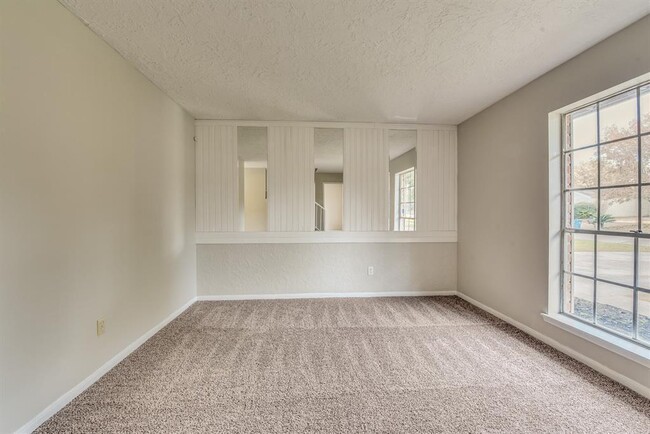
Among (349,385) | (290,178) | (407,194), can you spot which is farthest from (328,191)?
(349,385)

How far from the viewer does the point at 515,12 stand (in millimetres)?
1735

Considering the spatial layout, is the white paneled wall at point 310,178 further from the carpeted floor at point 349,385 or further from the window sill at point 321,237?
the carpeted floor at point 349,385

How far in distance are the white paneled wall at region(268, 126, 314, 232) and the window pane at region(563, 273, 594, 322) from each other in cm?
281

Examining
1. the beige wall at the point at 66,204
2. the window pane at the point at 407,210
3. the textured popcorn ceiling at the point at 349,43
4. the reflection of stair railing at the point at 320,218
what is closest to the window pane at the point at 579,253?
the textured popcorn ceiling at the point at 349,43

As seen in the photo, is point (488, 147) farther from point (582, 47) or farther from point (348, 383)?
point (348, 383)

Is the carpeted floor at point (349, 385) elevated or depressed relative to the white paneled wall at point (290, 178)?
depressed

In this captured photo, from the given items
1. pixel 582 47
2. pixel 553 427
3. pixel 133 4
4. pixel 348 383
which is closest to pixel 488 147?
pixel 582 47

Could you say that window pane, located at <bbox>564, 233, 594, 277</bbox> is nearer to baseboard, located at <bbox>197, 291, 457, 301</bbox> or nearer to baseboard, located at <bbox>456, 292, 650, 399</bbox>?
baseboard, located at <bbox>456, 292, 650, 399</bbox>

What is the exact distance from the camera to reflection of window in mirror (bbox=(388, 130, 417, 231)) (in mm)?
4319

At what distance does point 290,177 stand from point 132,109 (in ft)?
6.36

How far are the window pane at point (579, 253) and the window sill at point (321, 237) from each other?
5.30 ft

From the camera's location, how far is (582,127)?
2.37 m

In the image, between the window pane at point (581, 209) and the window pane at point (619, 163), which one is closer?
the window pane at point (619, 163)

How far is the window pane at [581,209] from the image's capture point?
7.41ft
